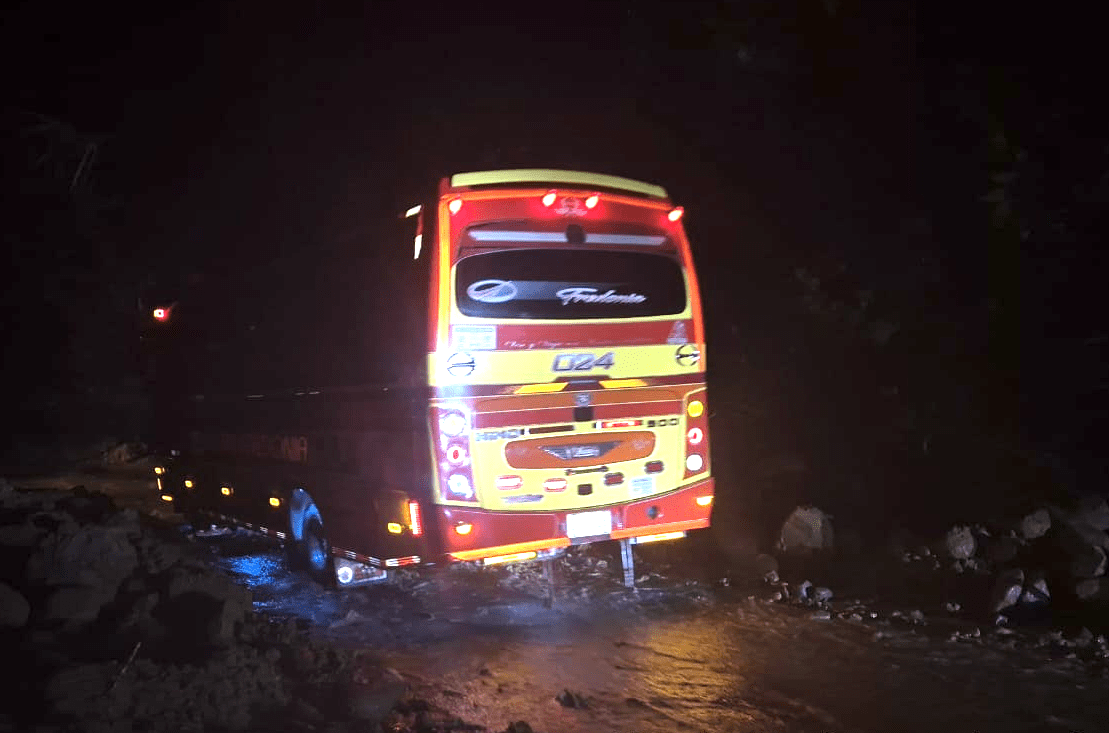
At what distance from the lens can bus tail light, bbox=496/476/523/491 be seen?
22.0 ft

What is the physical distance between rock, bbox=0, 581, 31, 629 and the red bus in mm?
2414

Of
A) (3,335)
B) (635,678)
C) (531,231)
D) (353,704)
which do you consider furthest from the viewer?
(3,335)

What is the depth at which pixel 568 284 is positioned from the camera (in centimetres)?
697

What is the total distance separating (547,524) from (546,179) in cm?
262

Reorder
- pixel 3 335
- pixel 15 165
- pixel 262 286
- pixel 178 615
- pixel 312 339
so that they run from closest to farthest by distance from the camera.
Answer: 1. pixel 178 615
2. pixel 312 339
3. pixel 262 286
4. pixel 15 165
5. pixel 3 335

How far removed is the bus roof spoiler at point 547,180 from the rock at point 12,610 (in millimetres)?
4023

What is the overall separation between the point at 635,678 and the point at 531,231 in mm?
3231

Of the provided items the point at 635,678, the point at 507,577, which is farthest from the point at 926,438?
→ the point at 635,678

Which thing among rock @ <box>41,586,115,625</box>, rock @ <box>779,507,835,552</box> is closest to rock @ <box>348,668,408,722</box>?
rock @ <box>41,586,115,625</box>

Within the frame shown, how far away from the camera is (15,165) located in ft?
65.8

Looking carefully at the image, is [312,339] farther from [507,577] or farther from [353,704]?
[353,704]

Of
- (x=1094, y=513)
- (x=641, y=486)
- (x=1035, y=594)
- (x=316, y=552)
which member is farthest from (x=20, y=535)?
(x=1094, y=513)

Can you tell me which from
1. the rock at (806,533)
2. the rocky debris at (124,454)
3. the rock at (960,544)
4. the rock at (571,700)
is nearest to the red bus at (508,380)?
the rock at (571,700)

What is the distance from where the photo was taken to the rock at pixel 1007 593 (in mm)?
6992
